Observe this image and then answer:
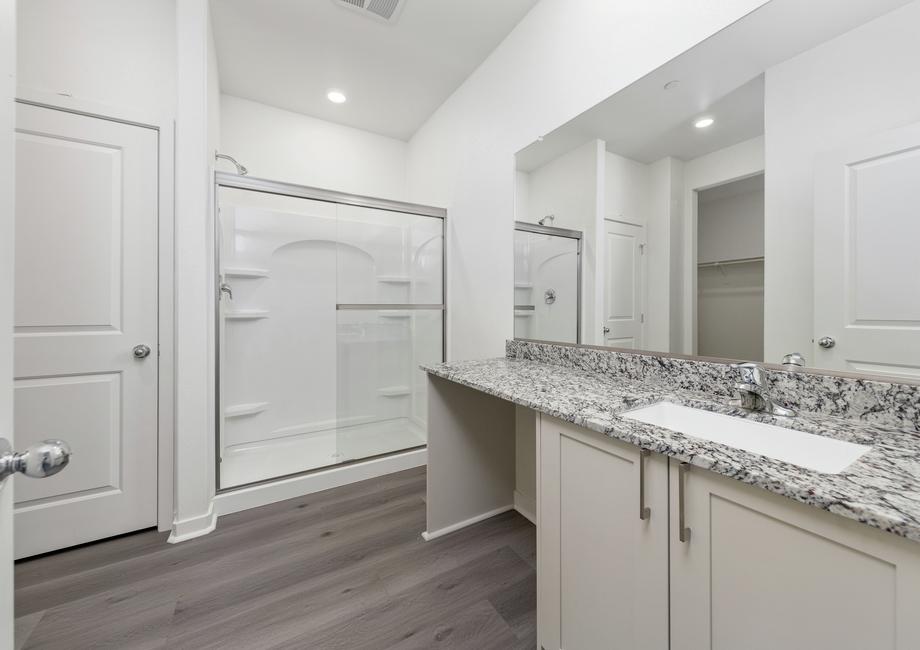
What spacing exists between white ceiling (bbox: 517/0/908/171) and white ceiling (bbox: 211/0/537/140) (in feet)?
3.12

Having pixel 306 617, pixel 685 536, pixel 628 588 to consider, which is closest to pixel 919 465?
pixel 685 536

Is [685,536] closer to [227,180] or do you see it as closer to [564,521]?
[564,521]

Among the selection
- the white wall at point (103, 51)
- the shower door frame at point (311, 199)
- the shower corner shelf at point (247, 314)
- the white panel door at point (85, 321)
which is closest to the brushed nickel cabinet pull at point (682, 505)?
the shower door frame at point (311, 199)

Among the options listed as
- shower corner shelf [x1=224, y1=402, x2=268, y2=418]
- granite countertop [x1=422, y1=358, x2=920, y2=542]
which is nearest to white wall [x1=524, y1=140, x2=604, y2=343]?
granite countertop [x1=422, y1=358, x2=920, y2=542]

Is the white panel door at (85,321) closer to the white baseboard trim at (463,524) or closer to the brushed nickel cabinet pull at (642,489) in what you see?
the white baseboard trim at (463,524)

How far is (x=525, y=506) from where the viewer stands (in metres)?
1.89

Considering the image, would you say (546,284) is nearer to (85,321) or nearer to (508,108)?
(508,108)

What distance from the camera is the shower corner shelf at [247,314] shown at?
243cm

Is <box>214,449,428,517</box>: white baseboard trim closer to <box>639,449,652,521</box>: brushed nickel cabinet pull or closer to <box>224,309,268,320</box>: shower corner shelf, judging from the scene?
<box>224,309,268,320</box>: shower corner shelf

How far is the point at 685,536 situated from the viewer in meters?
0.71

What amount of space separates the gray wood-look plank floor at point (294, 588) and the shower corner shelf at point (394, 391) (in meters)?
0.93

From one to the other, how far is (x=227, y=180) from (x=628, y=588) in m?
2.44

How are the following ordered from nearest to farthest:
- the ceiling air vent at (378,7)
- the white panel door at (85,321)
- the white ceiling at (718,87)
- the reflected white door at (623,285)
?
the white ceiling at (718,87) < the reflected white door at (623,285) < the white panel door at (85,321) < the ceiling air vent at (378,7)

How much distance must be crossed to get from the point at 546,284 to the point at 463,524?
1280mm
